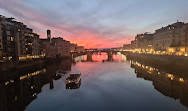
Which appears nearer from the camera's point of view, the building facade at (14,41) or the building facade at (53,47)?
the building facade at (14,41)

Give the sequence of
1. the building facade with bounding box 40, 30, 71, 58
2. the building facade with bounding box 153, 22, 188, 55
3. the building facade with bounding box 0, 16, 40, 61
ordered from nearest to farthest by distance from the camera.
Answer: the building facade with bounding box 0, 16, 40, 61, the building facade with bounding box 153, 22, 188, 55, the building facade with bounding box 40, 30, 71, 58

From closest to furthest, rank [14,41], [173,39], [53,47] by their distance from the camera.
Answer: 1. [14,41]
2. [173,39]
3. [53,47]

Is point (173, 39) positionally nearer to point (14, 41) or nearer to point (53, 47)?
point (53, 47)

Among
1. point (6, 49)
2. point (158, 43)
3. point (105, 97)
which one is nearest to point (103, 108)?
point (105, 97)

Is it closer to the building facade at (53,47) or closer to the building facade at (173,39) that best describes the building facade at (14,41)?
the building facade at (53,47)

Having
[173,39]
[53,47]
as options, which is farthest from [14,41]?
[173,39]

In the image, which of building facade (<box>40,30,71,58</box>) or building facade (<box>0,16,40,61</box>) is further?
building facade (<box>40,30,71,58</box>)

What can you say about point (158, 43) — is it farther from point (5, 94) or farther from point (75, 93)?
point (5, 94)

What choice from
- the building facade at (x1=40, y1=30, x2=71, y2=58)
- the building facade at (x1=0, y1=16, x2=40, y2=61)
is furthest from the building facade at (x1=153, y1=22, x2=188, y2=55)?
the building facade at (x1=40, y1=30, x2=71, y2=58)

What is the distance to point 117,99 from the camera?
23.3m

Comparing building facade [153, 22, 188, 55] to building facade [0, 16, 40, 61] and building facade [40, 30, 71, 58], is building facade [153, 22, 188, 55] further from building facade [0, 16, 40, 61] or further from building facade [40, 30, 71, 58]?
building facade [40, 30, 71, 58]

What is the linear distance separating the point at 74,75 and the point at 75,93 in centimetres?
900

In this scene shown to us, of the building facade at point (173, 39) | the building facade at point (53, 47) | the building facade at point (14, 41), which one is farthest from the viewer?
the building facade at point (53, 47)

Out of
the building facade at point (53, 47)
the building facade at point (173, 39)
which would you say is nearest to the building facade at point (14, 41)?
the building facade at point (53, 47)
